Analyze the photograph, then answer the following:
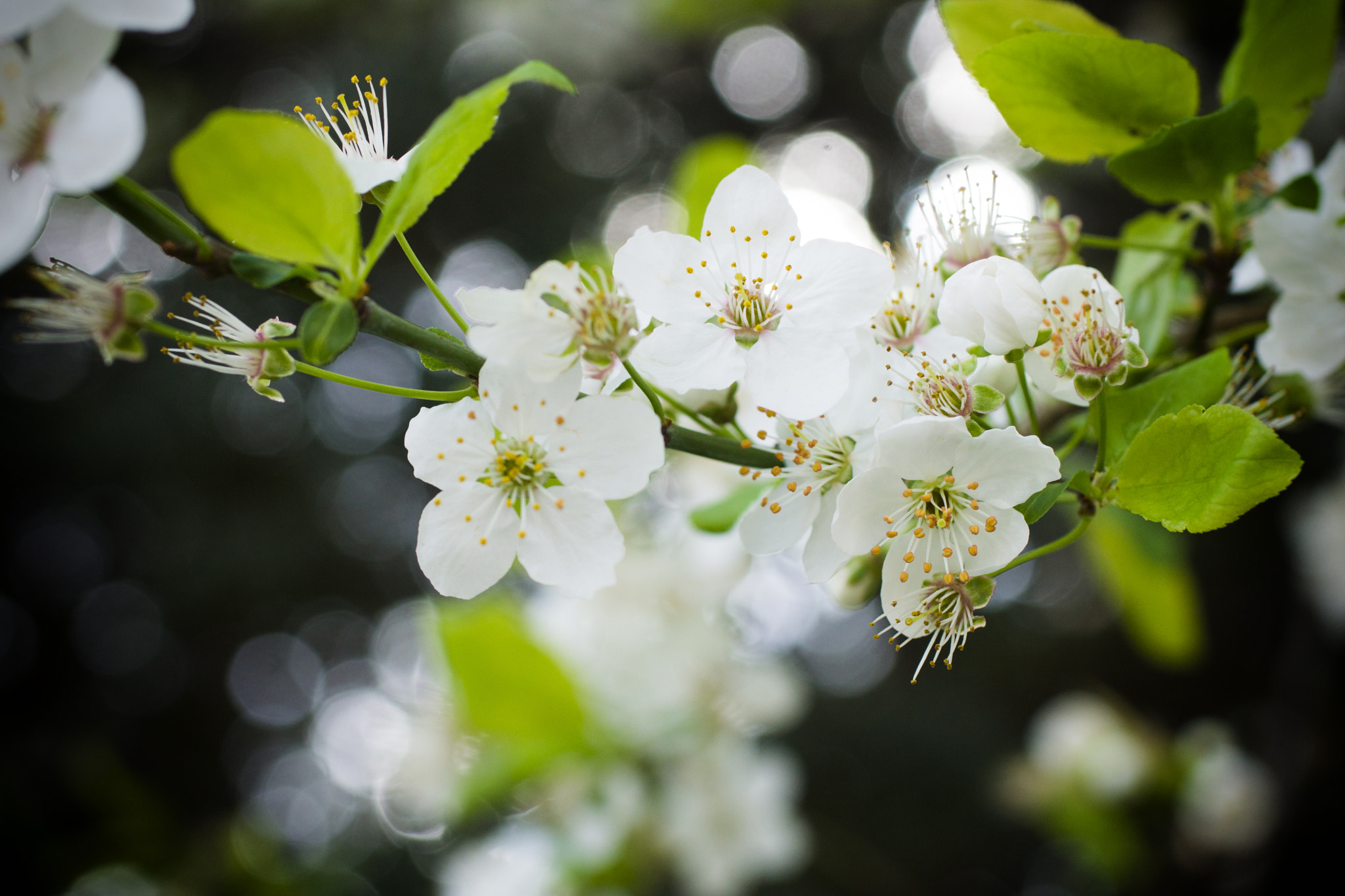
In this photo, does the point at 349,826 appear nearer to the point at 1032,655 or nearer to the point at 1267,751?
the point at 1032,655

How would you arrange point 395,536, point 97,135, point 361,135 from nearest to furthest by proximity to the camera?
point 97,135
point 361,135
point 395,536

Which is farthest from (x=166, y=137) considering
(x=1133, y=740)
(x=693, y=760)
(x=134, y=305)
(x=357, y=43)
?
(x=1133, y=740)

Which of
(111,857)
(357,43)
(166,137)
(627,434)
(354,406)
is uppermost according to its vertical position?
(627,434)

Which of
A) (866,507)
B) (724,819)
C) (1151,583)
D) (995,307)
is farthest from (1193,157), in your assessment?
(724,819)

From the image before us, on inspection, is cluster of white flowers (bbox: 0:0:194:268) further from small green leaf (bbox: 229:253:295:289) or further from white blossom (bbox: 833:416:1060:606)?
white blossom (bbox: 833:416:1060:606)

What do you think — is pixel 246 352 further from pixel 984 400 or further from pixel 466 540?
pixel 984 400

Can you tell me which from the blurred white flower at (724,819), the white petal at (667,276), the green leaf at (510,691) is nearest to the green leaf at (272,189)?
the white petal at (667,276)
